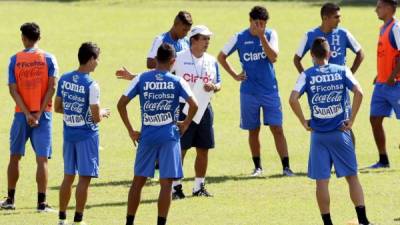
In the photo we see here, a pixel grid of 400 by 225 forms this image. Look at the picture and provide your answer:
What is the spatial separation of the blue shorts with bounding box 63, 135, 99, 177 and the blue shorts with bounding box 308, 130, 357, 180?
2316 mm

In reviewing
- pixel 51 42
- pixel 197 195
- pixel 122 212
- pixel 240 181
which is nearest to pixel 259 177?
pixel 240 181

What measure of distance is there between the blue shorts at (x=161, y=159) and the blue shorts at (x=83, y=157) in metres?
0.60

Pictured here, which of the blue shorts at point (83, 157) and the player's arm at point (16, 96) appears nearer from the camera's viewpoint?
the blue shorts at point (83, 157)

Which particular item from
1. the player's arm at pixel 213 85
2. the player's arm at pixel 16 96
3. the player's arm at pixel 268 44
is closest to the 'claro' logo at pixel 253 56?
the player's arm at pixel 268 44

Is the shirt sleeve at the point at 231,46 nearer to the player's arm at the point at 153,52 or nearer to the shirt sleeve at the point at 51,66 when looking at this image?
the player's arm at the point at 153,52

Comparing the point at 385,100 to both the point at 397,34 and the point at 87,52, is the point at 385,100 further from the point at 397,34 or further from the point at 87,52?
the point at 87,52

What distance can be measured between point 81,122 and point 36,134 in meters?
1.39

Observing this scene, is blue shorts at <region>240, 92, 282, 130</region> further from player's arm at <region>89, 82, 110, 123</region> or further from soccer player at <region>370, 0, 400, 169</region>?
player's arm at <region>89, 82, 110, 123</region>

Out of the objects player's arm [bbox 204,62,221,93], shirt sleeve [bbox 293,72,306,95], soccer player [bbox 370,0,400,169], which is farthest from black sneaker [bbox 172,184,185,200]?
soccer player [bbox 370,0,400,169]

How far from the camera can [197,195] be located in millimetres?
14773

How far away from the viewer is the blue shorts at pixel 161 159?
39.9 feet

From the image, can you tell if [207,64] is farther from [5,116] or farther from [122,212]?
[5,116]

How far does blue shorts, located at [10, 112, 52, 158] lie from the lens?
13.8 metres

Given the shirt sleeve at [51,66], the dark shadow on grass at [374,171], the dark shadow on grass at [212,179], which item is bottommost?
the dark shadow on grass at [212,179]
